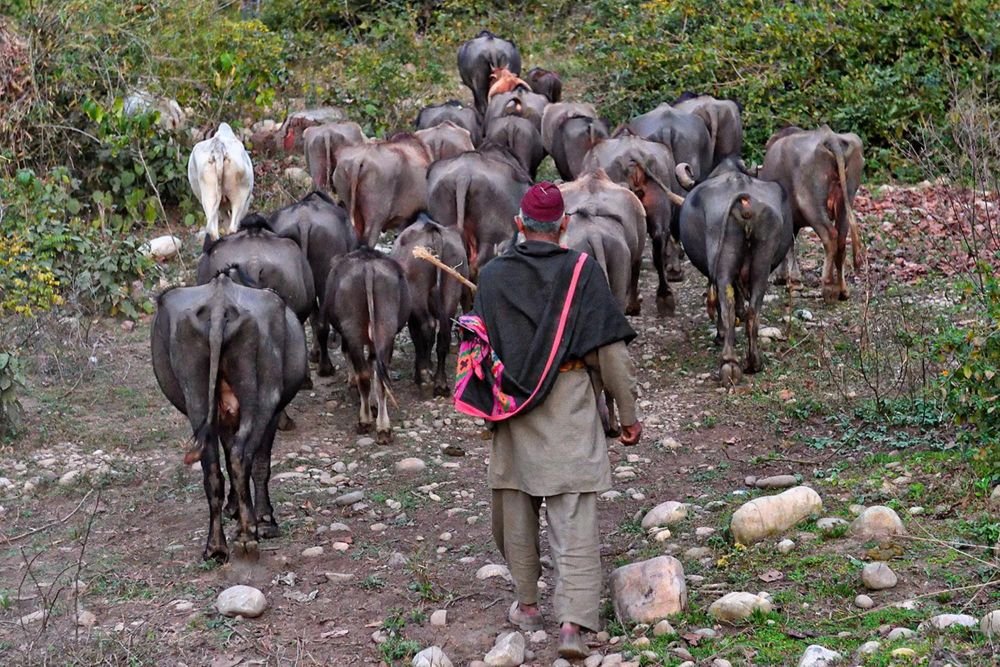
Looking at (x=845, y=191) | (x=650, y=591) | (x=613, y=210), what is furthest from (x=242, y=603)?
(x=845, y=191)

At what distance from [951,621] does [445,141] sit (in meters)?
9.00

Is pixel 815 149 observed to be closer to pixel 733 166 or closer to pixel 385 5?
pixel 733 166

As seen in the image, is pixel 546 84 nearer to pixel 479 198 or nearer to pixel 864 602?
pixel 479 198

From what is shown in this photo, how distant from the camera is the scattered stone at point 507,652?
5938mm

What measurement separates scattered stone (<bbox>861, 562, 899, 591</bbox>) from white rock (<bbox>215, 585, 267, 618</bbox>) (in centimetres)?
278

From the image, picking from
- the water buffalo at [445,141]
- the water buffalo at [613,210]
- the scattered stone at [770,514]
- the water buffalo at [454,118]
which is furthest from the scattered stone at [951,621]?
the water buffalo at [454,118]

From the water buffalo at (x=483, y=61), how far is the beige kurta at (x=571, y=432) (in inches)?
507

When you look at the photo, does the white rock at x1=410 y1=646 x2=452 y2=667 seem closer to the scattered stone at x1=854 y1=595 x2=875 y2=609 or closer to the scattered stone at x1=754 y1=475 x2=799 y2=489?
the scattered stone at x1=854 y1=595 x2=875 y2=609

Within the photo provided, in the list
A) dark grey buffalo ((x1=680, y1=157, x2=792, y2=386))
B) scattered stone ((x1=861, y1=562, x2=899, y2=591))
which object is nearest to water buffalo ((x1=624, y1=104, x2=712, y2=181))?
dark grey buffalo ((x1=680, y1=157, x2=792, y2=386))

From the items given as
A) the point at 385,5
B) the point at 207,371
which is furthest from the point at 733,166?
the point at 385,5

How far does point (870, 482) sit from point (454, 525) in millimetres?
2284

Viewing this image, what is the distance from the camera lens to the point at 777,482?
786 cm

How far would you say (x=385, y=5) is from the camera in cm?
2361

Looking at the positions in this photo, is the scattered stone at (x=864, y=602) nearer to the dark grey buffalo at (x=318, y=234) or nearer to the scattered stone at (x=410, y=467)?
the scattered stone at (x=410, y=467)
